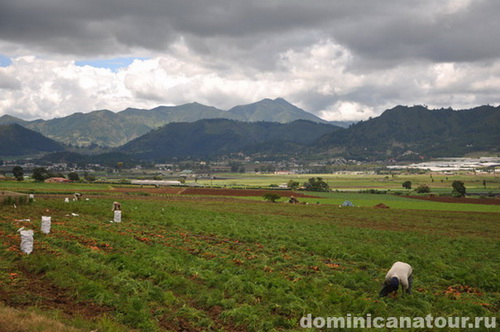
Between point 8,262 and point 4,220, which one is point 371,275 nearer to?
point 8,262

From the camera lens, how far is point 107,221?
35656 millimetres

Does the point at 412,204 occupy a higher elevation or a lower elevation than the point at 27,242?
lower

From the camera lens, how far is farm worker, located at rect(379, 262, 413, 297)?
639 inches

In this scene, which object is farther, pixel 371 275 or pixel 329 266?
pixel 329 266

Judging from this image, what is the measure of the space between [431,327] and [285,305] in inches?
195

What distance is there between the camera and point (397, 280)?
1616cm

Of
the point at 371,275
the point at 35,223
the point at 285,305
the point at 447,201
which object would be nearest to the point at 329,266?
the point at 371,275

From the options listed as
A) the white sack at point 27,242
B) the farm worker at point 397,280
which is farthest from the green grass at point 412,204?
the white sack at point 27,242

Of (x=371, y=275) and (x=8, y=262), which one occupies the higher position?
(x=8, y=262)

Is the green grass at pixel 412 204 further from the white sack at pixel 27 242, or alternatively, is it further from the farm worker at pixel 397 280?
the white sack at pixel 27 242

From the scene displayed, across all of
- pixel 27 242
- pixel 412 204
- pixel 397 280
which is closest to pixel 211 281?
A: pixel 397 280

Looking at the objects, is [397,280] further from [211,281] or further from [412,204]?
[412,204]

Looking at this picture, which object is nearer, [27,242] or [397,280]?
[397,280]

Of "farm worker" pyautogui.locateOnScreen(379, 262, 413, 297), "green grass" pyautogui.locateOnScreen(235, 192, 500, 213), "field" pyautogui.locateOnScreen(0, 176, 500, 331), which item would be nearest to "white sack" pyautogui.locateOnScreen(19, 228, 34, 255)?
"field" pyautogui.locateOnScreen(0, 176, 500, 331)
